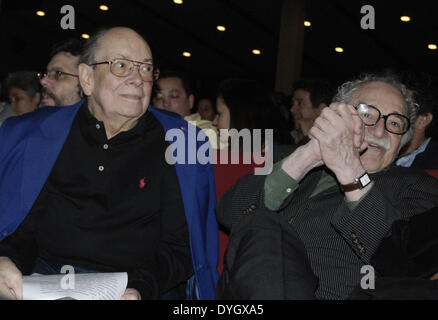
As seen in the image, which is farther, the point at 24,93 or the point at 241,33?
the point at 241,33

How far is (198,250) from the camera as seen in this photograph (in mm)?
2133

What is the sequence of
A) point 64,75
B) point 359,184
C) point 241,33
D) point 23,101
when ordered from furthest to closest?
point 241,33 → point 23,101 → point 64,75 → point 359,184

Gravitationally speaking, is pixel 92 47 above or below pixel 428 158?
above

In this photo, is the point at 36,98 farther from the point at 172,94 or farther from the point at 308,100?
the point at 308,100

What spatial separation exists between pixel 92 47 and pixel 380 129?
48.3 inches

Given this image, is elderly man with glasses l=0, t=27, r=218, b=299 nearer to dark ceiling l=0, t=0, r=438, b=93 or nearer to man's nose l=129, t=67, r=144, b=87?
man's nose l=129, t=67, r=144, b=87

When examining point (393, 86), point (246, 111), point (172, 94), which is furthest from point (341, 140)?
point (172, 94)

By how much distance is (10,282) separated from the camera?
1754mm

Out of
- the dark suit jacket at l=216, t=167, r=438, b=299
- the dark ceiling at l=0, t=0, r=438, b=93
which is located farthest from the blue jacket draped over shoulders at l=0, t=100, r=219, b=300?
the dark ceiling at l=0, t=0, r=438, b=93

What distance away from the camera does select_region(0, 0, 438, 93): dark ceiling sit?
9.88 meters

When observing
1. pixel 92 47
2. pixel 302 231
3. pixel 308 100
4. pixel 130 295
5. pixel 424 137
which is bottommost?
pixel 130 295

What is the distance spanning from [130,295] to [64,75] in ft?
5.90

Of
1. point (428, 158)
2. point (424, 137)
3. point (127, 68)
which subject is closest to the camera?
point (127, 68)
